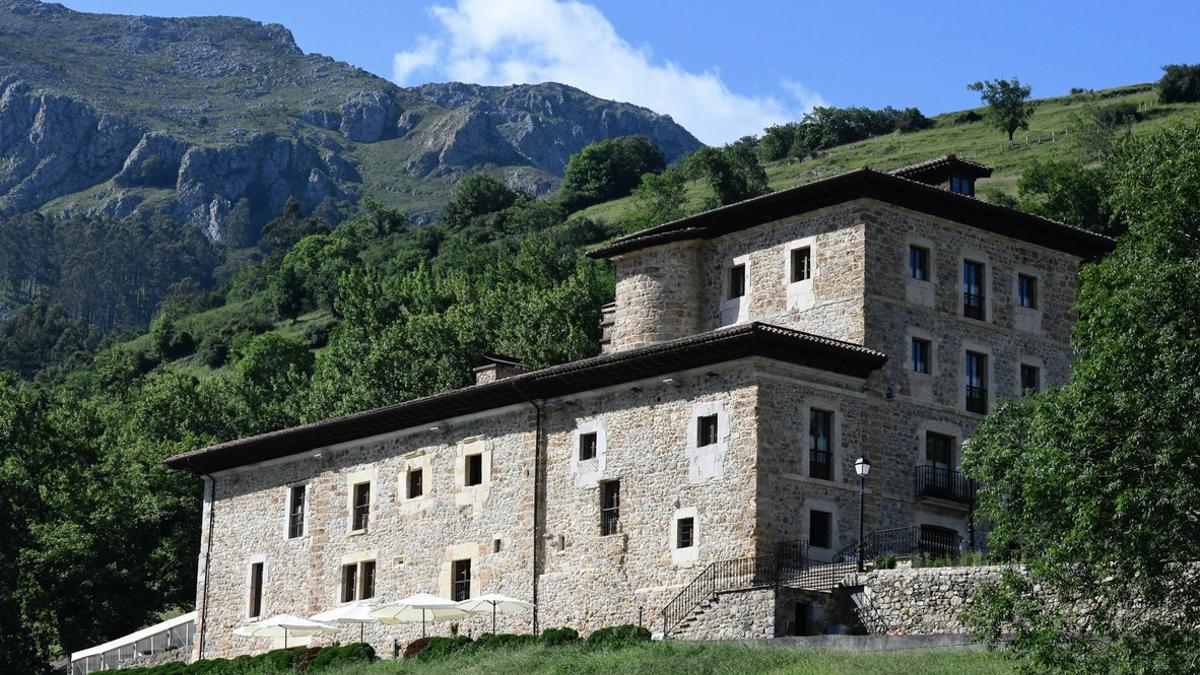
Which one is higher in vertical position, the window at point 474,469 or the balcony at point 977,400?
the balcony at point 977,400

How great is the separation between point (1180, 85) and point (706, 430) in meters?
93.7

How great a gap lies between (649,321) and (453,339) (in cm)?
3094

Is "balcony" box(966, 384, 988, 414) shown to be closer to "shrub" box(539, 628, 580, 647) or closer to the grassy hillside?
"shrub" box(539, 628, 580, 647)

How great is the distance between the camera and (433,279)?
110 meters

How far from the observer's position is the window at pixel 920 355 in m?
49.9

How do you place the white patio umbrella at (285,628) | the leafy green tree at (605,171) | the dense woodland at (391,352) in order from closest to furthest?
the dense woodland at (391,352) < the white patio umbrella at (285,628) < the leafy green tree at (605,171)

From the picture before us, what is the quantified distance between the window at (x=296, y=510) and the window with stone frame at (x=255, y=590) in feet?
5.84

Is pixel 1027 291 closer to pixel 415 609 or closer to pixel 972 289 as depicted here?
pixel 972 289

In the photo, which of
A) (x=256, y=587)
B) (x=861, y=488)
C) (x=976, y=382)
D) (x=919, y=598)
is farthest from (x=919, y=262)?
(x=256, y=587)

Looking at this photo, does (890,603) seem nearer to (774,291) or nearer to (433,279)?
(774,291)

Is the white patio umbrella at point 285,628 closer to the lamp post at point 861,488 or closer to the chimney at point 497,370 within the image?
the chimney at point 497,370

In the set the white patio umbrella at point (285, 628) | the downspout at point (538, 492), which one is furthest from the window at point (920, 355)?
the white patio umbrella at point (285, 628)

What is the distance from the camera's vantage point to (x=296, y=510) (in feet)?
193

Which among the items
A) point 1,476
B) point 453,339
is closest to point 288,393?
point 453,339
